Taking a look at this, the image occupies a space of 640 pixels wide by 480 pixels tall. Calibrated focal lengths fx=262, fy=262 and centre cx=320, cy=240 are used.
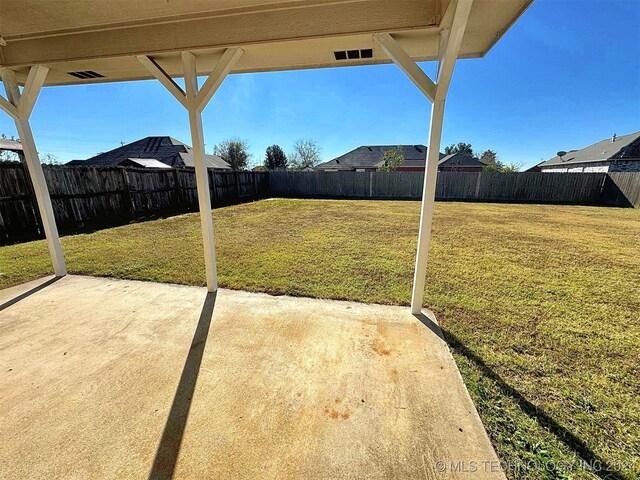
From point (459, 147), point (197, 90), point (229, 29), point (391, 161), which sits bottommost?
point (197, 90)

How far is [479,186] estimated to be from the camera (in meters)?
15.2

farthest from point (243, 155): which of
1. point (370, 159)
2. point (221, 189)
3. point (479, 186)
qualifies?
point (479, 186)

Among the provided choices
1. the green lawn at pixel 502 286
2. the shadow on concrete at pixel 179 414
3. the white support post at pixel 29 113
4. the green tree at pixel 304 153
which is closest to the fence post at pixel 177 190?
the green lawn at pixel 502 286

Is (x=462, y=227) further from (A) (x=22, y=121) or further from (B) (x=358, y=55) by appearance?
(A) (x=22, y=121)

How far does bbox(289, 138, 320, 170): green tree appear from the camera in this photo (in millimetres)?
40000


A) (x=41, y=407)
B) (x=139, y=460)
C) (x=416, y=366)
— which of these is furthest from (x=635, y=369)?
(x=41, y=407)

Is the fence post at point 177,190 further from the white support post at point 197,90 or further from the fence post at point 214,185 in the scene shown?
the white support post at point 197,90

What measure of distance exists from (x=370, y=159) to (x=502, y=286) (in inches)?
1107

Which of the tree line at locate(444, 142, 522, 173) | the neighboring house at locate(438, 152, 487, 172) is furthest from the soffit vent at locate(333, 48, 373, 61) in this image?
the neighboring house at locate(438, 152, 487, 172)

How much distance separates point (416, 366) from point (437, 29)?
2.77 metres

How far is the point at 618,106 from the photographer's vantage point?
81.5 feet

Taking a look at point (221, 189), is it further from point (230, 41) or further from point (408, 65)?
point (408, 65)

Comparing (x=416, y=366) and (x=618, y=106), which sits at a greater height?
(x=618, y=106)

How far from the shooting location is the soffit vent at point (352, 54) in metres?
2.78
